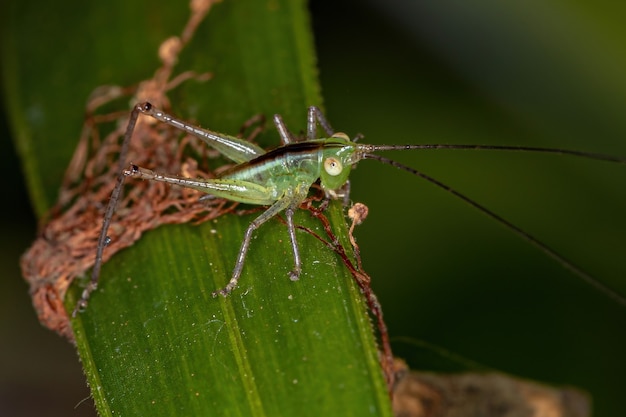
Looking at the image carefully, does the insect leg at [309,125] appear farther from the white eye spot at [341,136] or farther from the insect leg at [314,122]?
the white eye spot at [341,136]

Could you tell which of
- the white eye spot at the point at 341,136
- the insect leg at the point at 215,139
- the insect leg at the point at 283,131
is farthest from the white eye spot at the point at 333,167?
the insect leg at the point at 215,139

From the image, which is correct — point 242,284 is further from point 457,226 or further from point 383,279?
point 457,226

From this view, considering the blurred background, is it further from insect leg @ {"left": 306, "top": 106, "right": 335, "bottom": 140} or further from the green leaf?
insect leg @ {"left": 306, "top": 106, "right": 335, "bottom": 140}

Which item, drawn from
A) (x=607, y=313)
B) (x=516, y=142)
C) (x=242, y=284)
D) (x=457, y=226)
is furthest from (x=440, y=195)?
(x=242, y=284)

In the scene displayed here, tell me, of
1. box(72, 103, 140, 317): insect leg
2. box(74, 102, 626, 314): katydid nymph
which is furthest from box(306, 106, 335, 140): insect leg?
box(72, 103, 140, 317): insect leg

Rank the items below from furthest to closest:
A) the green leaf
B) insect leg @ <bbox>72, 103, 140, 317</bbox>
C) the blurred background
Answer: the blurred background
insect leg @ <bbox>72, 103, 140, 317</bbox>
the green leaf

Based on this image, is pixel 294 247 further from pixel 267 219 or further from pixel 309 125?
pixel 309 125
